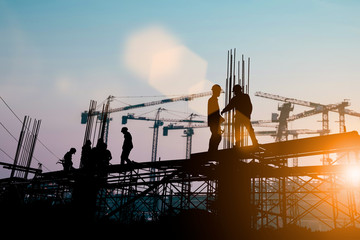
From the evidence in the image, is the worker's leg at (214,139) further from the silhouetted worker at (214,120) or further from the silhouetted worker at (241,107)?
the silhouetted worker at (241,107)

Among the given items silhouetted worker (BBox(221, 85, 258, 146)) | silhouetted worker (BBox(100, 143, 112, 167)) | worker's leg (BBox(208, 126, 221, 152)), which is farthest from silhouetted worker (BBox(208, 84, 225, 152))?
silhouetted worker (BBox(100, 143, 112, 167))

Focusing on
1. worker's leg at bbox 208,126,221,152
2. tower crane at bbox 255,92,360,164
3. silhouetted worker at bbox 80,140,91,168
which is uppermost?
tower crane at bbox 255,92,360,164

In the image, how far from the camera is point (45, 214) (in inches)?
404

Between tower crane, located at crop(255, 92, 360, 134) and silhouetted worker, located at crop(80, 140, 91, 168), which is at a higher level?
tower crane, located at crop(255, 92, 360, 134)

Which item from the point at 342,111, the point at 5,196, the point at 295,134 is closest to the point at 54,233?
the point at 5,196

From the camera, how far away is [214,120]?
7.69 meters

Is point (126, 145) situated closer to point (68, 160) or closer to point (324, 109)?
point (68, 160)

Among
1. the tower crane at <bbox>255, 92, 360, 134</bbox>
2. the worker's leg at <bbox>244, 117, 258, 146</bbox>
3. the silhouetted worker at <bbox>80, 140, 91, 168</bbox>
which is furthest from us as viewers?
the tower crane at <bbox>255, 92, 360, 134</bbox>

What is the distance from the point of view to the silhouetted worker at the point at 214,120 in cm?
767

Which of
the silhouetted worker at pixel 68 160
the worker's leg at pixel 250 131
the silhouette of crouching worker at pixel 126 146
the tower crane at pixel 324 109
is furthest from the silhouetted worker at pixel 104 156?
the tower crane at pixel 324 109

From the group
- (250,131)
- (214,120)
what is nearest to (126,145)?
(214,120)

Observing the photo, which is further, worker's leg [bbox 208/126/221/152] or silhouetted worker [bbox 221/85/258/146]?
worker's leg [bbox 208/126/221/152]

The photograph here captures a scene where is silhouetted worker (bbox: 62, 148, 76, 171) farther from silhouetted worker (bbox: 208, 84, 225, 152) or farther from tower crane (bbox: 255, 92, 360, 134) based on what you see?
tower crane (bbox: 255, 92, 360, 134)

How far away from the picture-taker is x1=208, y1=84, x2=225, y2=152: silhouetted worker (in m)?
7.67
